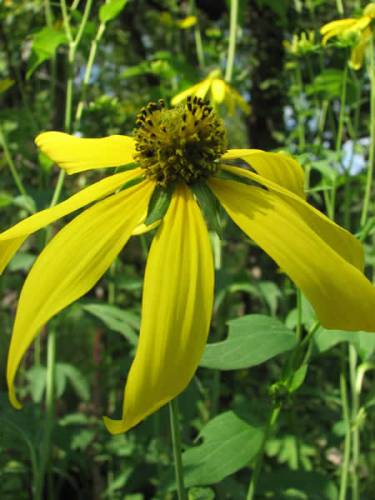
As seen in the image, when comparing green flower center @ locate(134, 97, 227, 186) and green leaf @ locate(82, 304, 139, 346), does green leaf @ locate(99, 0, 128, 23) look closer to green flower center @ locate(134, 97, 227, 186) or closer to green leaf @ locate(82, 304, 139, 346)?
green flower center @ locate(134, 97, 227, 186)

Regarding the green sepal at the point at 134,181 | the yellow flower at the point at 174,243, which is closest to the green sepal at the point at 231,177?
the yellow flower at the point at 174,243

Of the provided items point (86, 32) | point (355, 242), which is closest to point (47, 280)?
point (355, 242)

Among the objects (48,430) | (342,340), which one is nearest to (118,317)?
(48,430)

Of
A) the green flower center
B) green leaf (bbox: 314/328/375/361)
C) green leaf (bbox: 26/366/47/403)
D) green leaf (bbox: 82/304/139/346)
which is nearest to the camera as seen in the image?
the green flower center

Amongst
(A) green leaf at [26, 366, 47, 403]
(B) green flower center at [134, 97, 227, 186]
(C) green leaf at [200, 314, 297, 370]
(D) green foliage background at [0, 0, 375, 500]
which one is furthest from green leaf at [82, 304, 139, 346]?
(B) green flower center at [134, 97, 227, 186]

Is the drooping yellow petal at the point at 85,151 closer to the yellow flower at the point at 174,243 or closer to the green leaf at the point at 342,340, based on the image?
the yellow flower at the point at 174,243

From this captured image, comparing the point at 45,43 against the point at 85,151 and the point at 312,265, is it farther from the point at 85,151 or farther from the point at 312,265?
the point at 312,265

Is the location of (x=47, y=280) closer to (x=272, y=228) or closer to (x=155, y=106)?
(x=272, y=228)
